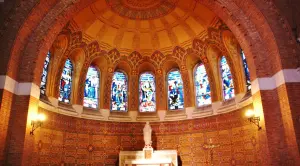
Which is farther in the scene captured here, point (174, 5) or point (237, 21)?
point (174, 5)

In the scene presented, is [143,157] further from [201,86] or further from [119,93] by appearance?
[201,86]

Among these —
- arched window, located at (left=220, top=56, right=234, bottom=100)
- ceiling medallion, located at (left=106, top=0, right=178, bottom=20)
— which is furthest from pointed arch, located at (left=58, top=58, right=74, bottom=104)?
arched window, located at (left=220, top=56, right=234, bottom=100)

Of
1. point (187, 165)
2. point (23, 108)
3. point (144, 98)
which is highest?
point (144, 98)

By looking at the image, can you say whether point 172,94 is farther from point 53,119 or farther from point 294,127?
point 294,127

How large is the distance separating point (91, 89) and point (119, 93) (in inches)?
69.4

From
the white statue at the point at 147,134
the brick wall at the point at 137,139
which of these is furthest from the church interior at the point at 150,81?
the white statue at the point at 147,134

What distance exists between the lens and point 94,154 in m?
13.6

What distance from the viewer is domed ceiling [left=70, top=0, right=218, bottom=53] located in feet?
42.9

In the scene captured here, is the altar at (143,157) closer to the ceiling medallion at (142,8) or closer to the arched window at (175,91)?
the arched window at (175,91)

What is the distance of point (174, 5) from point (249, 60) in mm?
5129

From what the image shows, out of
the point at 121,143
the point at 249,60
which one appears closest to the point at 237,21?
the point at 249,60

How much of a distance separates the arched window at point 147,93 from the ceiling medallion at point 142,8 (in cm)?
403

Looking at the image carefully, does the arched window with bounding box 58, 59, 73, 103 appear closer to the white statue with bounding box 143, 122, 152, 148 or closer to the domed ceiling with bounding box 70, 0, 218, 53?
the domed ceiling with bounding box 70, 0, 218, 53

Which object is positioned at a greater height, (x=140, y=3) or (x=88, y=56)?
(x=140, y=3)
